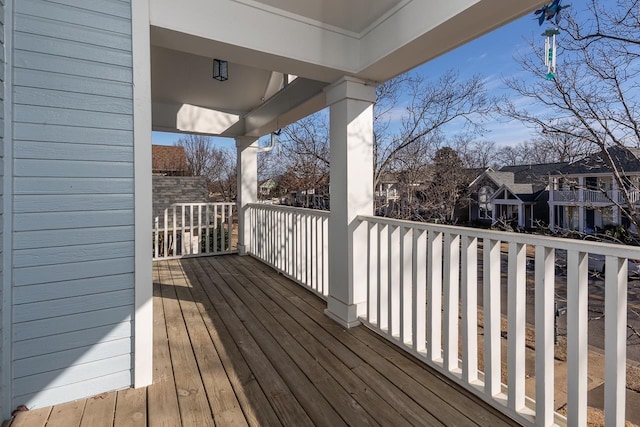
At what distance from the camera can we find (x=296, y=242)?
399 centimetres

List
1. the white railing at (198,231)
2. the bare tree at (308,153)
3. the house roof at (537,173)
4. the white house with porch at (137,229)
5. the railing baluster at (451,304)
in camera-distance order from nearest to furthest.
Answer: the white house with porch at (137,229)
the railing baluster at (451,304)
the house roof at (537,173)
the white railing at (198,231)
the bare tree at (308,153)

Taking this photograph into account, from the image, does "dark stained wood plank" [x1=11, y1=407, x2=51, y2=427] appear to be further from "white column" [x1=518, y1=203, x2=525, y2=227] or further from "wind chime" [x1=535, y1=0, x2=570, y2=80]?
"white column" [x1=518, y1=203, x2=525, y2=227]

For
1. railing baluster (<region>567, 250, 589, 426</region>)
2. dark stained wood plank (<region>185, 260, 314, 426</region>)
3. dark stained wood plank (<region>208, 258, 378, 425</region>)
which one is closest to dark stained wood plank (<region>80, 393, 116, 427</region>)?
dark stained wood plank (<region>185, 260, 314, 426</region>)

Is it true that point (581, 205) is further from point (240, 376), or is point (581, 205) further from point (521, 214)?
point (240, 376)

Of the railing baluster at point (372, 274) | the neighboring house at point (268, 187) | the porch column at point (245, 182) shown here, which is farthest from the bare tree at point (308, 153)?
the railing baluster at point (372, 274)

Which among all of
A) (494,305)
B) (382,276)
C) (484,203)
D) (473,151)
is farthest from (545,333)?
(473,151)

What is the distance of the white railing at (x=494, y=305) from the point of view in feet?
4.21

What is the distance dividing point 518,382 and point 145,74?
2.60 meters

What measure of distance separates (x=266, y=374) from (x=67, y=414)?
40.3 inches

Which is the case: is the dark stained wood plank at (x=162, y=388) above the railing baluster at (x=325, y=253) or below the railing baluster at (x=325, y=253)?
below

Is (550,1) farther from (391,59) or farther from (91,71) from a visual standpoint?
(91,71)

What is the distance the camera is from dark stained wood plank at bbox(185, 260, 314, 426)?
167 cm

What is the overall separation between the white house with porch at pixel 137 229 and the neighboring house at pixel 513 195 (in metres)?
1.99

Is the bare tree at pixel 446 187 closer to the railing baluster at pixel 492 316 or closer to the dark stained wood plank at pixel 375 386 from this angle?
the dark stained wood plank at pixel 375 386
